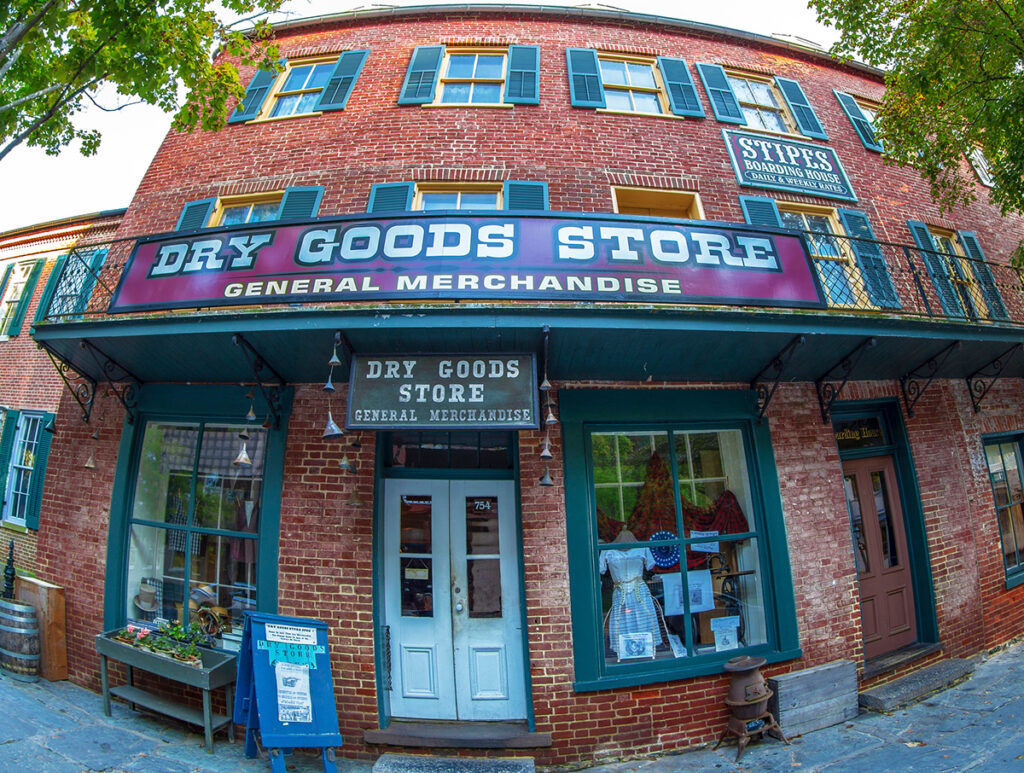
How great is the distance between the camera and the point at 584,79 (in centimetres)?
731

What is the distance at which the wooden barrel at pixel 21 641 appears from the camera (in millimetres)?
5363

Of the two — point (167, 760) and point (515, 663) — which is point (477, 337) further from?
point (167, 760)

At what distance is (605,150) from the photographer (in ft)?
21.3

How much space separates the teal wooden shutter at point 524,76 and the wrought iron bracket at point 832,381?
5477 mm

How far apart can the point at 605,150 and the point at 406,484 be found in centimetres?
527

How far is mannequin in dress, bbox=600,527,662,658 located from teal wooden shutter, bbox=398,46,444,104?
6.80 meters

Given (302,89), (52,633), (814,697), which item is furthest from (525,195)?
(52,633)

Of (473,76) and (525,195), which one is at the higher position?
(473,76)

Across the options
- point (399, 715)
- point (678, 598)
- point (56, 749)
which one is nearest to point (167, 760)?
point (56, 749)

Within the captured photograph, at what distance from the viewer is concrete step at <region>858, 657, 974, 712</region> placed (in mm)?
4734

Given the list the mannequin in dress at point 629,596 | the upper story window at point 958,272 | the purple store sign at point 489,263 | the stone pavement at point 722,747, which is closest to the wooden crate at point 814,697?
the stone pavement at point 722,747

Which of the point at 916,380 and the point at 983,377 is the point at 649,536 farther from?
the point at 983,377

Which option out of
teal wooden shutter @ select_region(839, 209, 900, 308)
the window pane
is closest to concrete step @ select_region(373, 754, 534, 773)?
teal wooden shutter @ select_region(839, 209, 900, 308)

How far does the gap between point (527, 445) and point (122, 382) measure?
5.02 metres
